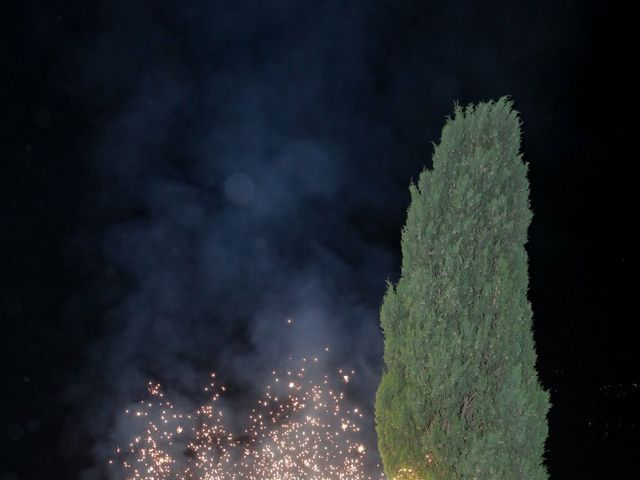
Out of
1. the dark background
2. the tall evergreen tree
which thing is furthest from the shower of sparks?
the tall evergreen tree

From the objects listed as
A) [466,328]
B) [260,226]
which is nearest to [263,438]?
[260,226]

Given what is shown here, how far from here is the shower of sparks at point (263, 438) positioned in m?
13.6

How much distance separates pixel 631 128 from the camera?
1261 centimetres

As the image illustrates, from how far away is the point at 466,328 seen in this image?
4.89 metres

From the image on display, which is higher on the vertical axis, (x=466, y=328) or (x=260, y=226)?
(x=260, y=226)

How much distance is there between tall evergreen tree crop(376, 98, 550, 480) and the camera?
4.82m

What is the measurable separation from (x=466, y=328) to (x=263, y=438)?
1143 cm

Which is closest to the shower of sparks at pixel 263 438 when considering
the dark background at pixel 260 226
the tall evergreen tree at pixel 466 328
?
the dark background at pixel 260 226

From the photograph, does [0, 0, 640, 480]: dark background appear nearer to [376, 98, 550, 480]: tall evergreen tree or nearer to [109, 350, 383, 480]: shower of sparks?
[109, 350, 383, 480]: shower of sparks

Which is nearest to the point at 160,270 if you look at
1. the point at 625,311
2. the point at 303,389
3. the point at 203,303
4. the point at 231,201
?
the point at 203,303

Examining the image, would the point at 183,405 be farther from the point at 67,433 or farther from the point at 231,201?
the point at 231,201

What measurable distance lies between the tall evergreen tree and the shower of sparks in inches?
372

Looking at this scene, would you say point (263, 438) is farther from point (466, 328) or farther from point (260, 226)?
point (466, 328)

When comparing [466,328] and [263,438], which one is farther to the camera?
[263,438]
